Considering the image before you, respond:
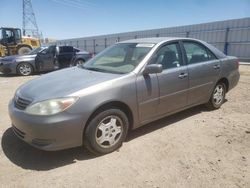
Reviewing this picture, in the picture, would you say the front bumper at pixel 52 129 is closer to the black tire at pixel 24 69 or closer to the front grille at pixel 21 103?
the front grille at pixel 21 103

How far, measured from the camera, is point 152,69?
11.8 ft

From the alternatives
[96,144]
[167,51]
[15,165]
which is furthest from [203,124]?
[15,165]

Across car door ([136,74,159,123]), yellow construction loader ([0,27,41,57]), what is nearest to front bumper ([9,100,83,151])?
car door ([136,74,159,123])

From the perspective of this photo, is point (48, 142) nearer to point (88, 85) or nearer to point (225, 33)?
point (88, 85)

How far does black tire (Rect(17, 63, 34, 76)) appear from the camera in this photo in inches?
442

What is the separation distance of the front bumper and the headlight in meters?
0.05

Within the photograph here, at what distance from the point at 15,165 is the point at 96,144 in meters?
1.07

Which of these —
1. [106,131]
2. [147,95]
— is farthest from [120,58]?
[106,131]

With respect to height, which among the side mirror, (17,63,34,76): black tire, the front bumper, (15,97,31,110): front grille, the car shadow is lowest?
the car shadow

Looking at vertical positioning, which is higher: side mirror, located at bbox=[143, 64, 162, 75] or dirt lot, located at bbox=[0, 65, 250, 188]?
side mirror, located at bbox=[143, 64, 162, 75]

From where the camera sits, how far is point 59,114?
2.93 metres

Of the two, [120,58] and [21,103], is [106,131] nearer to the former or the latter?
[21,103]

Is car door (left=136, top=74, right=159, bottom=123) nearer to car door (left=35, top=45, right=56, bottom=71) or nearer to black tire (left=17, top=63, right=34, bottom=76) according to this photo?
car door (left=35, top=45, right=56, bottom=71)

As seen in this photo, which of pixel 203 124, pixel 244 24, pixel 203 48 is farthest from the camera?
pixel 244 24
